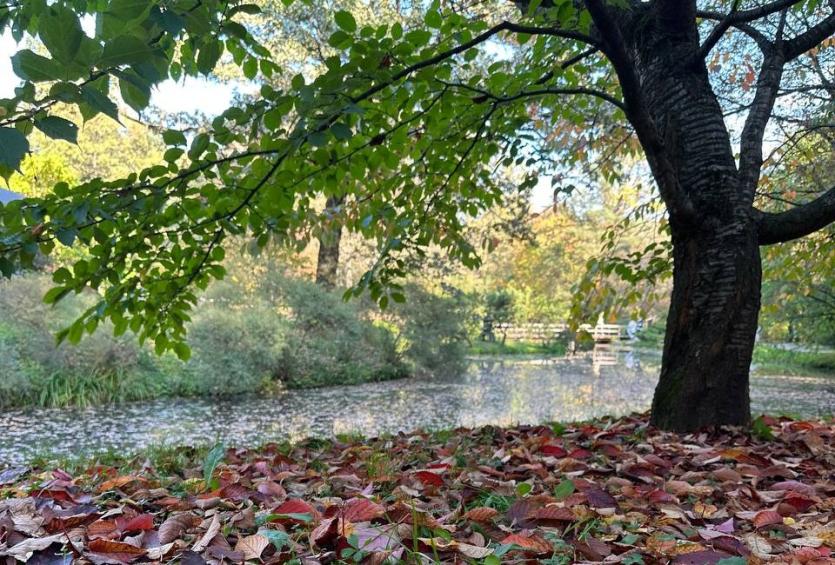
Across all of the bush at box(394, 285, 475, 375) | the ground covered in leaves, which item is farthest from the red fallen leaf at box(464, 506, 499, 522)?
the bush at box(394, 285, 475, 375)

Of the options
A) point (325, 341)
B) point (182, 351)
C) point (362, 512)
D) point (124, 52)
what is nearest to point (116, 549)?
point (362, 512)

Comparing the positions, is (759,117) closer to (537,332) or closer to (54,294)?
(54,294)

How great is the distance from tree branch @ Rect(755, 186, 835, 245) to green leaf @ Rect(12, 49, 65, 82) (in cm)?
261

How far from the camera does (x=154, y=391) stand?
8406mm

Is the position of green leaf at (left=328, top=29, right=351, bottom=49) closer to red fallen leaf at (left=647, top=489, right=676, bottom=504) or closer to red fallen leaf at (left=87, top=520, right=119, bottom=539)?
red fallen leaf at (left=87, top=520, right=119, bottom=539)

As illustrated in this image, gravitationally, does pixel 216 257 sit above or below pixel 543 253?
below

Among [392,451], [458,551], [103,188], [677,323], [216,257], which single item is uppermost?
[103,188]

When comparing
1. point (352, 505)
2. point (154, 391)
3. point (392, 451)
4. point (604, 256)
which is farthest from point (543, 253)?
point (352, 505)

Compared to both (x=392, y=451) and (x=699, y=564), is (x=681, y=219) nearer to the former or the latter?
(x=392, y=451)

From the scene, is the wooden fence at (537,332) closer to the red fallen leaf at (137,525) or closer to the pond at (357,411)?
the pond at (357,411)

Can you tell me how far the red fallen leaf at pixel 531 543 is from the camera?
1.06m

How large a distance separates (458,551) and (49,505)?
104cm

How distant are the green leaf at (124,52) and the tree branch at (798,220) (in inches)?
99.7

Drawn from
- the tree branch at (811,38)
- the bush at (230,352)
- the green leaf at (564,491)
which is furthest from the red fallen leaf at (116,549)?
the bush at (230,352)
